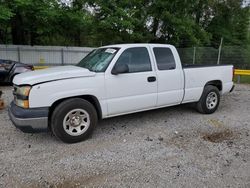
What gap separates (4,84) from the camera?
9836 mm

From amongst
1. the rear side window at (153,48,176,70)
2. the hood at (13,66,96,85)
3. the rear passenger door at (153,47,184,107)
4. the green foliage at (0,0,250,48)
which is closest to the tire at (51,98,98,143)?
the hood at (13,66,96,85)

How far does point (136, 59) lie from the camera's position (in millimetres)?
4395

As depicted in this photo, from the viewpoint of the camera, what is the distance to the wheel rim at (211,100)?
5.56m

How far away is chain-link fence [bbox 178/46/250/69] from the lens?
12.4 m

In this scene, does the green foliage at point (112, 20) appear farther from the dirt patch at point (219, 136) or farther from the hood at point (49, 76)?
the dirt patch at point (219, 136)

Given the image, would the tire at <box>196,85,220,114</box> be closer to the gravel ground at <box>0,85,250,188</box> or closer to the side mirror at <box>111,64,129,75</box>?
the gravel ground at <box>0,85,250,188</box>

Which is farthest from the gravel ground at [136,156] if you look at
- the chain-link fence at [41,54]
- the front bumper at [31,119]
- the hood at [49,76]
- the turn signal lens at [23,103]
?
the chain-link fence at [41,54]

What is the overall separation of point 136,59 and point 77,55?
14989 mm

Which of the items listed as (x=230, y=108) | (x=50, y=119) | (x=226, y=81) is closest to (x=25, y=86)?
(x=50, y=119)

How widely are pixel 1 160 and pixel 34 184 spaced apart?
93 centimetres

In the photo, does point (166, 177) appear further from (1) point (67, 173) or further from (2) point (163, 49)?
(2) point (163, 49)

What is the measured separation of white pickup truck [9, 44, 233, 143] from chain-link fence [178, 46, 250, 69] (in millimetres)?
8540

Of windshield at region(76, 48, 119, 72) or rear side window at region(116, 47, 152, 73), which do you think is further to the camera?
rear side window at region(116, 47, 152, 73)

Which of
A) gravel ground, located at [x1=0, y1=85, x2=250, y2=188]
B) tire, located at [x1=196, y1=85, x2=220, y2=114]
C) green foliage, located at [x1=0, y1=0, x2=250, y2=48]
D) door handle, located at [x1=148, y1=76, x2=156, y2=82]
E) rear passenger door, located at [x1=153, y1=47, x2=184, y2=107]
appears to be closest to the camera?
gravel ground, located at [x1=0, y1=85, x2=250, y2=188]
